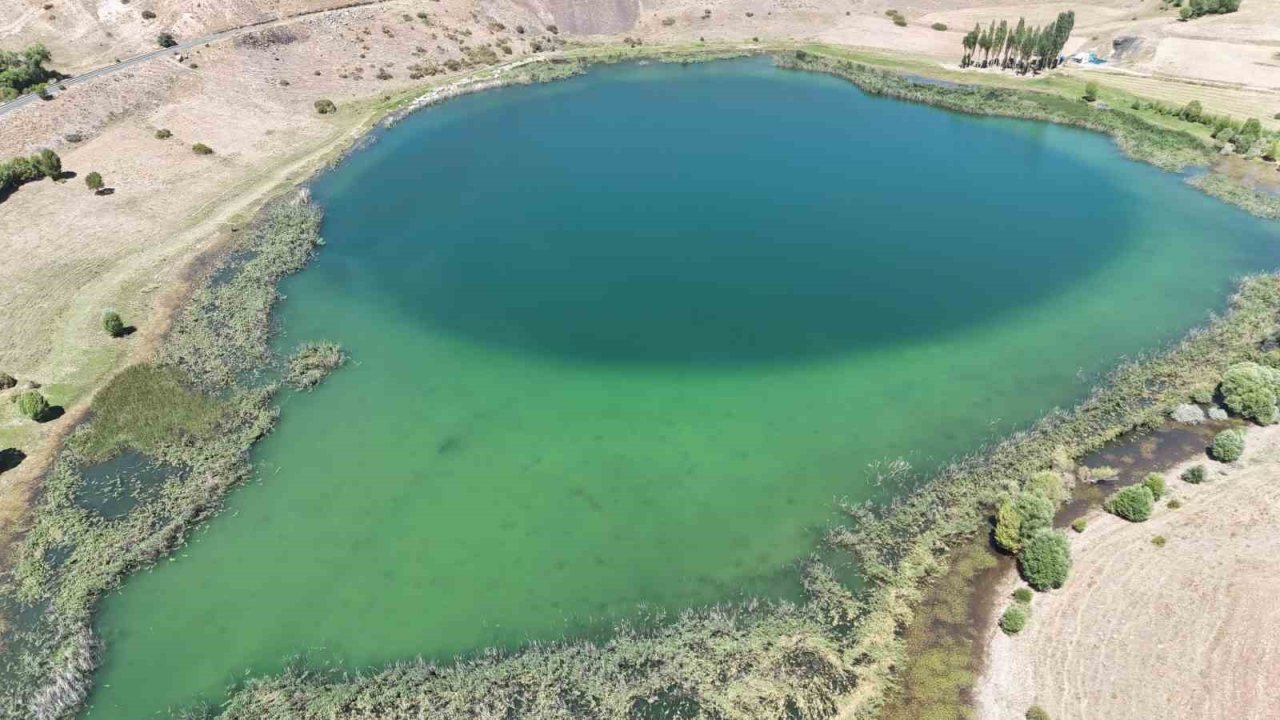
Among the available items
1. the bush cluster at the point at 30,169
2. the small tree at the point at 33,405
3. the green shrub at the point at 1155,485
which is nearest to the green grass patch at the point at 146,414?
the small tree at the point at 33,405

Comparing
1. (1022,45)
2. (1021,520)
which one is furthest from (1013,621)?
(1022,45)

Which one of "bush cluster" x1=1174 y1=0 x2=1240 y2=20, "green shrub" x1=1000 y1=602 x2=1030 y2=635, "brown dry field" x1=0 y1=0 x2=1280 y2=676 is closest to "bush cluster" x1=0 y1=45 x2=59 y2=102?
"brown dry field" x1=0 y1=0 x2=1280 y2=676

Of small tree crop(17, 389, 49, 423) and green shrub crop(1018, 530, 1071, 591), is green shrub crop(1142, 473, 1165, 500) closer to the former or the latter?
green shrub crop(1018, 530, 1071, 591)

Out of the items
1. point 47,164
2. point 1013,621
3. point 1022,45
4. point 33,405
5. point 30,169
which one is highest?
point 1022,45

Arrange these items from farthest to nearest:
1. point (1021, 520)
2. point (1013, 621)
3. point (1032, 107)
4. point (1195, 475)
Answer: point (1032, 107), point (1195, 475), point (1021, 520), point (1013, 621)

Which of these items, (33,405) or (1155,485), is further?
(33,405)

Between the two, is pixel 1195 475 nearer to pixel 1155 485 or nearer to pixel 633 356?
pixel 1155 485

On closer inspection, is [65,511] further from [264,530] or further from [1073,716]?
[1073,716]
